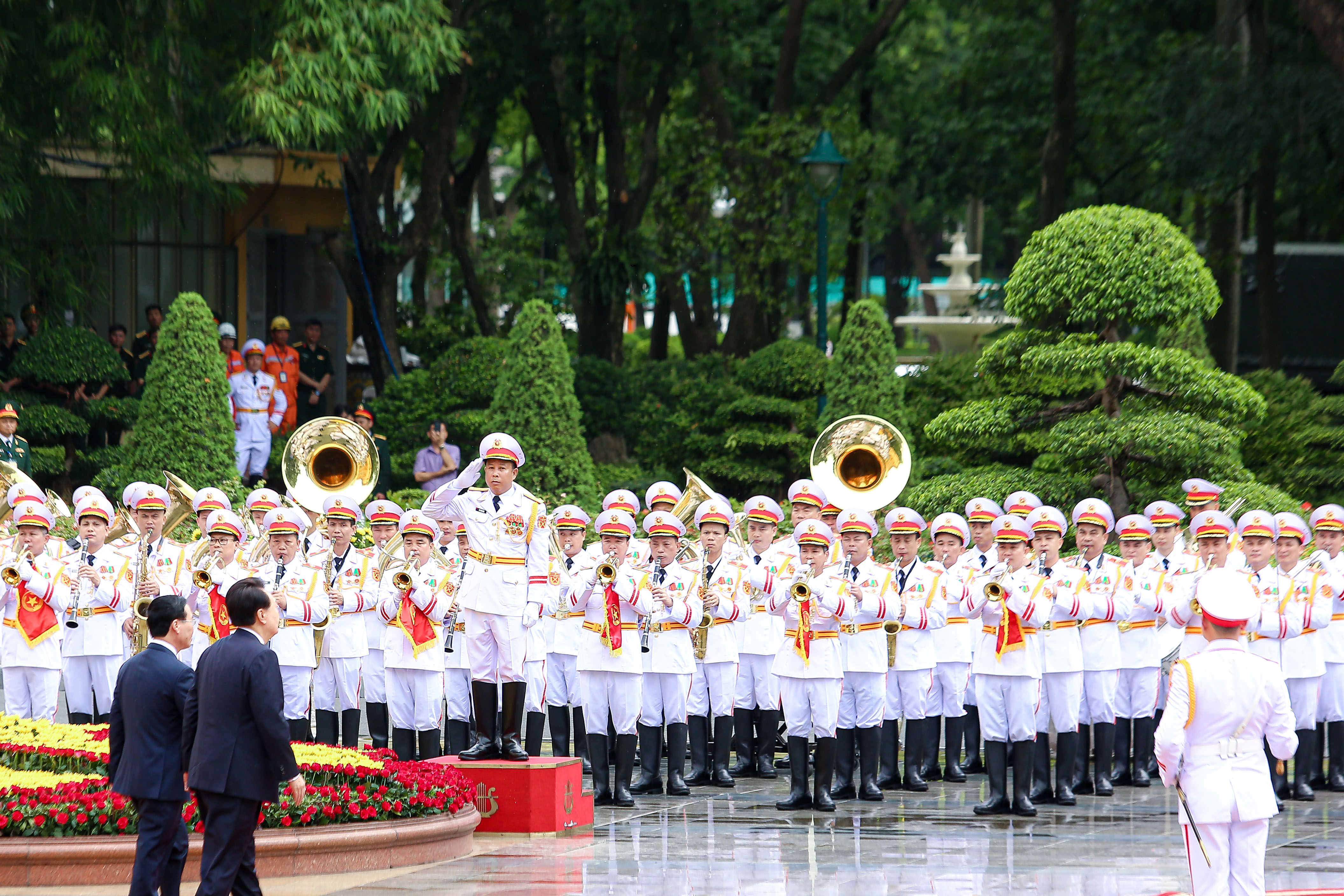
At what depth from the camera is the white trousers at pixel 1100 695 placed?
1216 cm

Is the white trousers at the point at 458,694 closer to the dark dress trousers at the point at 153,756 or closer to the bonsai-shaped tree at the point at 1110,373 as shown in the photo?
the dark dress trousers at the point at 153,756

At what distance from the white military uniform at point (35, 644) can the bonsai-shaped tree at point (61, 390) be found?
6064mm

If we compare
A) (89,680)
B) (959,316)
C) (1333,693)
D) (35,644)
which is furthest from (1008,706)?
(959,316)

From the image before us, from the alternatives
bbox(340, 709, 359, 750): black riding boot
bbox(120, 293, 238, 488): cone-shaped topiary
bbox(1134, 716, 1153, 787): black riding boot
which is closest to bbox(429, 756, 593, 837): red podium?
bbox(340, 709, 359, 750): black riding boot

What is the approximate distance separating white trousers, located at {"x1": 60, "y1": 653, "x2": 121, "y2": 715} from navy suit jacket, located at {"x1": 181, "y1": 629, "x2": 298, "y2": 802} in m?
5.07

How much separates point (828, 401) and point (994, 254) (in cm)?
2371

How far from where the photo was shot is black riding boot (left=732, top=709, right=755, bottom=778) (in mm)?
13047

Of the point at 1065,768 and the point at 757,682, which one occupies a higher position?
the point at 757,682

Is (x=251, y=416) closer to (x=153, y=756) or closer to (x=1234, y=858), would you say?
(x=153, y=756)

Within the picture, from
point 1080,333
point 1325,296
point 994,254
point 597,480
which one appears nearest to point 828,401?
point 597,480

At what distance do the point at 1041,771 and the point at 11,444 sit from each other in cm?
987

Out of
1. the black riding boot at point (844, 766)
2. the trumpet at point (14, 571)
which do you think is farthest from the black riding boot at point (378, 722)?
the black riding boot at point (844, 766)

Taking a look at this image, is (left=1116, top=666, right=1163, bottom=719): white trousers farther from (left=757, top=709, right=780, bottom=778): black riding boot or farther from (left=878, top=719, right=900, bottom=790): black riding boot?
(left=757, top=709, right=780, bottom=778): black riding boot

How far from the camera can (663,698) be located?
38.2 feet
